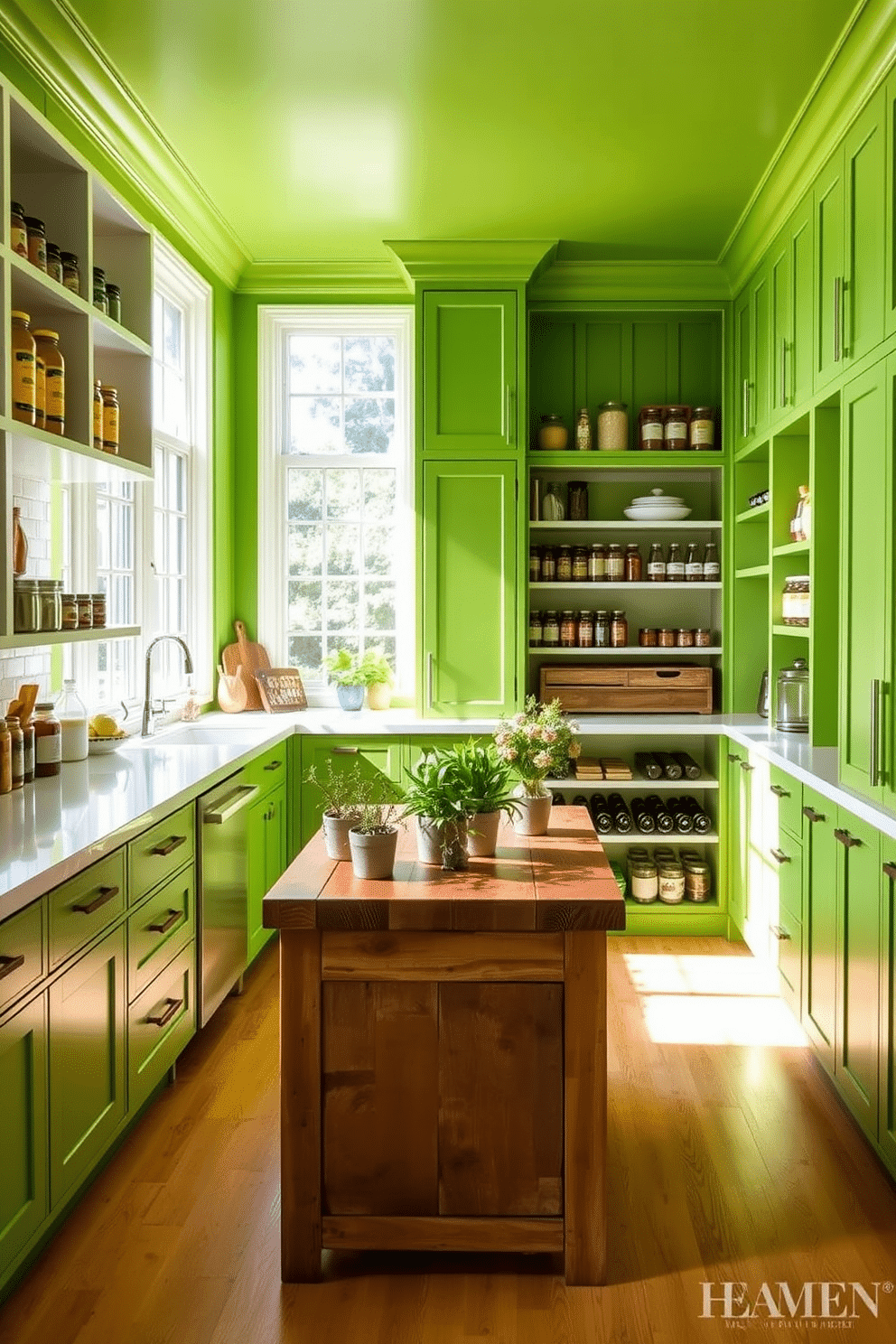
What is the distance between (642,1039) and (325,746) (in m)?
1.79

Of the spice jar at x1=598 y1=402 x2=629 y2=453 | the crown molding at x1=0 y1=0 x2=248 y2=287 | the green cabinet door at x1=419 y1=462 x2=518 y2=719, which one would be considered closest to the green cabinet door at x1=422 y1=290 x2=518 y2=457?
the green cabinet door at x1=419 y1=462 x2=518 y2=719

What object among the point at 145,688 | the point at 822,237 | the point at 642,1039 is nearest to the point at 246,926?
the point at 145,688

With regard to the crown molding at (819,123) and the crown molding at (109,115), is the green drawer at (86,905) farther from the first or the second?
the crown molding at (819,123)

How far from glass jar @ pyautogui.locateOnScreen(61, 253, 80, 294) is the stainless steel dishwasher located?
4.85 feet

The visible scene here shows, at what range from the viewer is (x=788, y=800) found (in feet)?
11.7

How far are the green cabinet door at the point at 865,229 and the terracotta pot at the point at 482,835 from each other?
160 cm

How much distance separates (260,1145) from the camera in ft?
9.27

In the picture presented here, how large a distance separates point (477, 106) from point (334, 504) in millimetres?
2204

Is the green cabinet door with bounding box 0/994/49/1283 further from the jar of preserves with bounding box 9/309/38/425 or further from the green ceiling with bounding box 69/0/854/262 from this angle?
the green ceiling with bounding box 69/0/854/262

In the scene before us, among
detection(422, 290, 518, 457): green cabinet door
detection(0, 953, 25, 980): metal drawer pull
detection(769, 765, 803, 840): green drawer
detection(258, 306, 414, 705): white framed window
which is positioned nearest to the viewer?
detection(0, 953, 25, 980): metal drawer pull

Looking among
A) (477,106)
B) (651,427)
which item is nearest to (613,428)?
(651,427)

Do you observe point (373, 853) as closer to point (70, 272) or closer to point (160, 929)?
point (160, 929)

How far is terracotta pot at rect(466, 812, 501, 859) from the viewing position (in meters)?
2.46

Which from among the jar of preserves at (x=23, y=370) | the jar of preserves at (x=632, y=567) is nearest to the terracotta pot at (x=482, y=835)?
the jar of preserves at (x=23, y=370)
